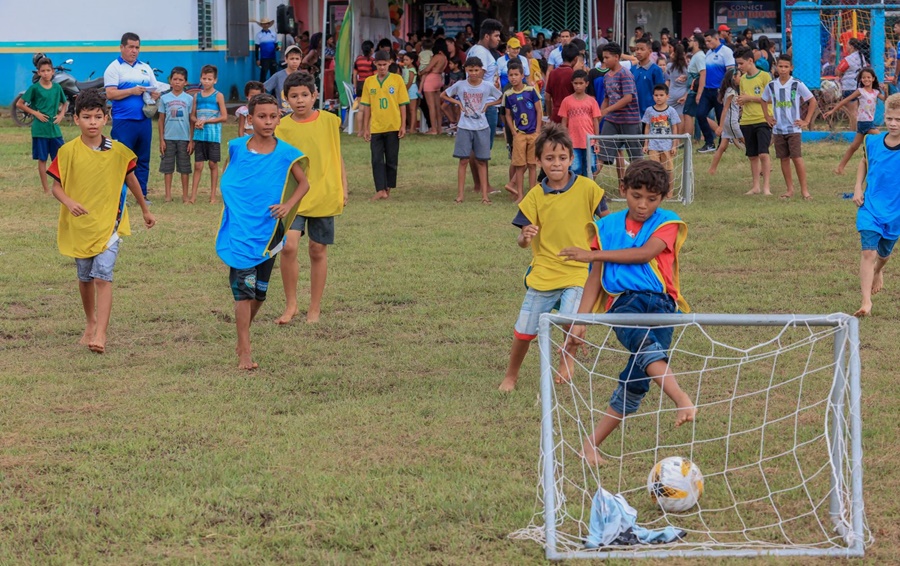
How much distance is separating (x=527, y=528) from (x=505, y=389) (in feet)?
6.18

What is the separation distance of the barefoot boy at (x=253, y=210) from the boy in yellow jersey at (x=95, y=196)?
0.70 m

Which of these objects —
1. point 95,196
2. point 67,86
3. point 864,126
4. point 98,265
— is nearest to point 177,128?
point 95,196

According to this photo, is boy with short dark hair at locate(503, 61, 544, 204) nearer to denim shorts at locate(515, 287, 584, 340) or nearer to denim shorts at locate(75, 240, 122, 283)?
denim shorts at locate(75, 240, 122, 283)

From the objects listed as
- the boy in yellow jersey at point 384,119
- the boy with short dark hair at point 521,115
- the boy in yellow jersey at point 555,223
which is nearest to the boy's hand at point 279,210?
the boy in yellow jersey at point 555,223

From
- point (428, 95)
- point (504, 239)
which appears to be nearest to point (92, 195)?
point (504, 239)

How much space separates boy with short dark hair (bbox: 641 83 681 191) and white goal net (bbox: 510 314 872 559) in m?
7.45

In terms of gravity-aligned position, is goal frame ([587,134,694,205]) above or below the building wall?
below

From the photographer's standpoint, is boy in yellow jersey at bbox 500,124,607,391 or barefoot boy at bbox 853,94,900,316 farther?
barefoot boy at bbox 853,94,900,316

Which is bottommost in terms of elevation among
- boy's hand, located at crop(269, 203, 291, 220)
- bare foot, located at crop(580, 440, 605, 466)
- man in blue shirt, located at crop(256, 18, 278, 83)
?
bare foot, located at crop(580, 440, 605, 466)

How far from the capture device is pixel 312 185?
306 inches

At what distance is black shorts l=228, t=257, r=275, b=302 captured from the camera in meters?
6.61

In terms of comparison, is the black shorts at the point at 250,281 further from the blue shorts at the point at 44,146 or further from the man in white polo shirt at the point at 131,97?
the blue shorts at the point at 44,146

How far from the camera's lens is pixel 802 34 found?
1853 centimetres

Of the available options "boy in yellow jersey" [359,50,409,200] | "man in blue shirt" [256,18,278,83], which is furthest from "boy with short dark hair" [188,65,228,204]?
"man in blue shirt" [256,18,278,83]
